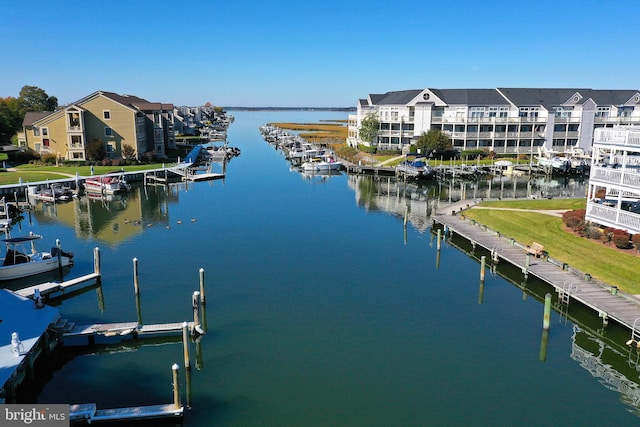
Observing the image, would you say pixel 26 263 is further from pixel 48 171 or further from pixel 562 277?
pixel 48 171

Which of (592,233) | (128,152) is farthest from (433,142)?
(592,233)

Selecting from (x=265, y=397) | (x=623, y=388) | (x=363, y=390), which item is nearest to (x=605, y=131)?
(x=623, y=388)

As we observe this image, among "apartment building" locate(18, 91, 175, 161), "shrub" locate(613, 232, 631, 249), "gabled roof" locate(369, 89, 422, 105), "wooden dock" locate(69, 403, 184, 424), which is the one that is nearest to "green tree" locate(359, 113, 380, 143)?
"gabled roof" locate(369, 89, 422, 105)

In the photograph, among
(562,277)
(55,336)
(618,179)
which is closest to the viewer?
(55,336)

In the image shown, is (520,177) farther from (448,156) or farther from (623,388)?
(623,388)

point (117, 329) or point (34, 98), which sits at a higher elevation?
point (34, 98)

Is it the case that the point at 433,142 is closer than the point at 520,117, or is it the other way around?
the point at 433,142

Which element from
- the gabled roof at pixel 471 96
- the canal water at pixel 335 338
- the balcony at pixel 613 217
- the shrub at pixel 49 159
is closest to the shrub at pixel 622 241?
the balcony at pixel 613 217

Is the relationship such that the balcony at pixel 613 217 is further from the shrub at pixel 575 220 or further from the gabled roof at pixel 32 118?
the gabled roof at pixel 32 118
